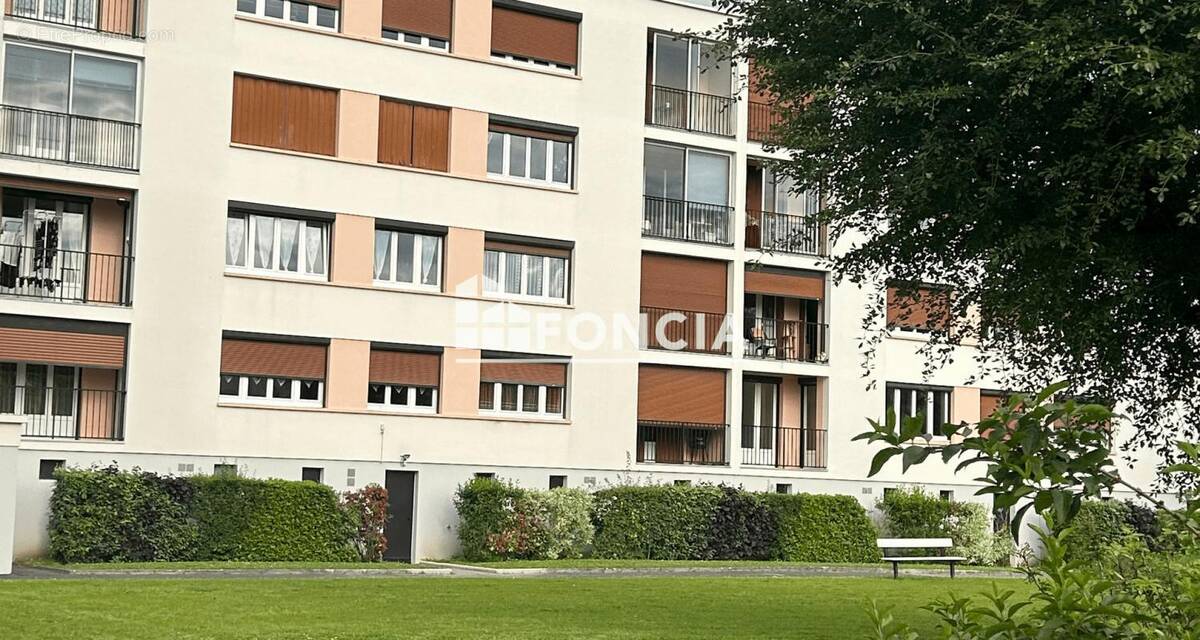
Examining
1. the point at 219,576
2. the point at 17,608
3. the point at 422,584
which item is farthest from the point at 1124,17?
the point at 219,576

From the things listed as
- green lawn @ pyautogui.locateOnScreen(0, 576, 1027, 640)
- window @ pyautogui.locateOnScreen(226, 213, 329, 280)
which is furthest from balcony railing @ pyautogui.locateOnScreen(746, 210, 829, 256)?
green lawn @ pyautogui.locateOnScreen(0, 576, 1027, 640)

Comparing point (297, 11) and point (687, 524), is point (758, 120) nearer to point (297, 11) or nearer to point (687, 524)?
point (687, 524)

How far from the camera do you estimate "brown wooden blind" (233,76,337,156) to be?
34188 millimetres

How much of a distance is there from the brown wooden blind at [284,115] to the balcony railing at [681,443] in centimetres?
1072

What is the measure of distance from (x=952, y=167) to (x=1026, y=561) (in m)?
9.20

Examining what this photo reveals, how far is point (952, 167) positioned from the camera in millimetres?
13375

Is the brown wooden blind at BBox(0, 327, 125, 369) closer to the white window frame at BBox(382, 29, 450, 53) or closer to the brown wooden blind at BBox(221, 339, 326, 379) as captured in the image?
the brown wooden blind at BBox(221, 339, 326, 379)

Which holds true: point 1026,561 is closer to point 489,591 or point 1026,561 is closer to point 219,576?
point 489,591

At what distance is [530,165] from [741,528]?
33.2 ft

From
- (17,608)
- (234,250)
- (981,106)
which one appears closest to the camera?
(981,106)

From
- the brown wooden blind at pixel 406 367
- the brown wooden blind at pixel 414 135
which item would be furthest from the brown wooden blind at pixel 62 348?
the brown wooden blind at pixel 414 135

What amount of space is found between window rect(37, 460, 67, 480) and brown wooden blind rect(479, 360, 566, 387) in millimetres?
9790

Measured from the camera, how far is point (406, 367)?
3588 cm

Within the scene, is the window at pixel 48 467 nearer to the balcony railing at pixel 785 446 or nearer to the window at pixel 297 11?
the window at pixel 297 11
